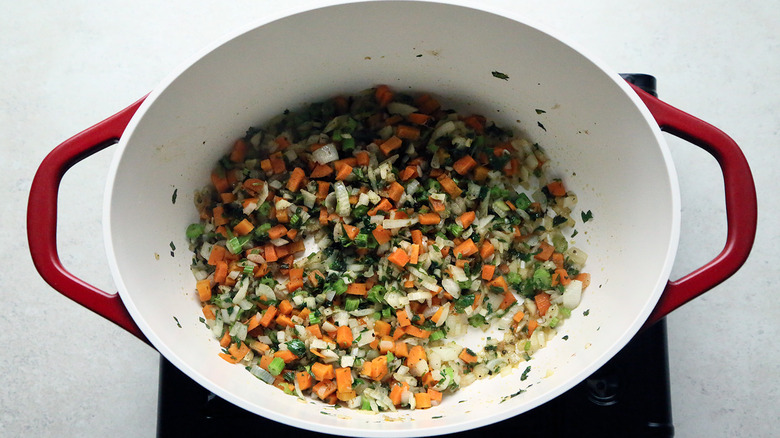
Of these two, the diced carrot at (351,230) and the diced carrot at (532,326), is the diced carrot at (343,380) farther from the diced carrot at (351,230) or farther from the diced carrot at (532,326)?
the diced carrot at (532,326)

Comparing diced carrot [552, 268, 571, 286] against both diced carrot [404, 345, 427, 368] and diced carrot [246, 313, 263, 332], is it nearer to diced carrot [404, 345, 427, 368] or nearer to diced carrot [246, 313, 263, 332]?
diced carrot [404, 345, 427, 368]

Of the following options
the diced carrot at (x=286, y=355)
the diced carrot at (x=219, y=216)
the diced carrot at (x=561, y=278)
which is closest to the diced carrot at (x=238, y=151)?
the diced carrot at (x=219, y=216)

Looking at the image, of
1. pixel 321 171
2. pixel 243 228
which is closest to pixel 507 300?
pixel 321 171

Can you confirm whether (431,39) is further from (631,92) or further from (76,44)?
(76,44)

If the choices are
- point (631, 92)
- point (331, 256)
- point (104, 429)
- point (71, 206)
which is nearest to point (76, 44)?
point (71, 206)

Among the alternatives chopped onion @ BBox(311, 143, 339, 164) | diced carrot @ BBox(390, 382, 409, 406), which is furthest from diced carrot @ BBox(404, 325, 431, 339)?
chopped onion @ BBox(311, 143, 339, 164)

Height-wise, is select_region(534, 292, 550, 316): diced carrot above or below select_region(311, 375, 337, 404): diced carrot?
above

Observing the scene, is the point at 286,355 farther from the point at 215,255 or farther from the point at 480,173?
the point at 480,173
